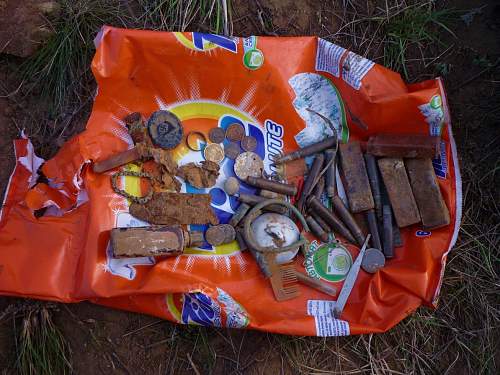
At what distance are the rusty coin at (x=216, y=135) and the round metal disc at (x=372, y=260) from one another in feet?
3.84

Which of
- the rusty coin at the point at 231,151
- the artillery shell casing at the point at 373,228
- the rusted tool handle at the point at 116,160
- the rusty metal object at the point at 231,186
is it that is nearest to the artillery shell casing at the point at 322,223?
the artillery shell casing at the point at 373,228

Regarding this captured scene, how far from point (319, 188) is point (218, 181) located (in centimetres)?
65

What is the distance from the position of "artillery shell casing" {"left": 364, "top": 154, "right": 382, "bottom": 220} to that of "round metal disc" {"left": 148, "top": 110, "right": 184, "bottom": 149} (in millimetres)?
1214

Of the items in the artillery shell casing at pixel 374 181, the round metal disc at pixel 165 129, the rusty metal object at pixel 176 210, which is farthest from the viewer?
the artillery shell casing at pixel 374 181

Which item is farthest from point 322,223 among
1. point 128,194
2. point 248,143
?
point 128,194

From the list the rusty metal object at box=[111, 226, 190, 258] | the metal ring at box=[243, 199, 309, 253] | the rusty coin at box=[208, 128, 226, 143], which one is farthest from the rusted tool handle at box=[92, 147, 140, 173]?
the metal ring at box=[243, 199, 309, 253]

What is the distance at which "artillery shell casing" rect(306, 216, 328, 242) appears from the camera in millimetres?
2982

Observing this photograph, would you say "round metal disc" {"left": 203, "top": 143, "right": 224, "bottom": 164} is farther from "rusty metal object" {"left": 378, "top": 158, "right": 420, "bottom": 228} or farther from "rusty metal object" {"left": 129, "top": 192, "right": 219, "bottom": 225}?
"rusty metal object" {"left": 378, "top": 158, "right": 420, "bottom": 228}

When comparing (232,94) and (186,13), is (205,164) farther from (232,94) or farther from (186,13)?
(186,13)

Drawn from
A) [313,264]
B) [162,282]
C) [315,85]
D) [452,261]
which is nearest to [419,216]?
[452,261]

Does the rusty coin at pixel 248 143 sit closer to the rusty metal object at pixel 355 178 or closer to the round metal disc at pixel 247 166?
the round metal disc at pixel 247 166

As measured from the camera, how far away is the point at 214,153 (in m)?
3.09

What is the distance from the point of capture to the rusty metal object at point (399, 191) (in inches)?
115

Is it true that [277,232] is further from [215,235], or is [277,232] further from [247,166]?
[247,166]
